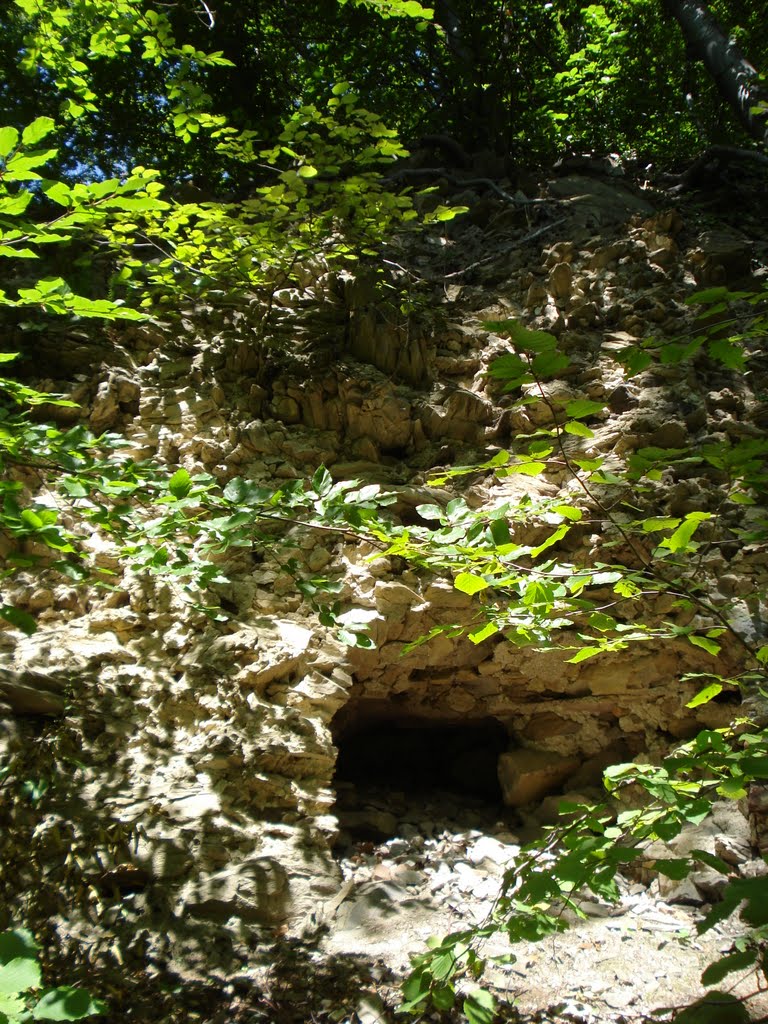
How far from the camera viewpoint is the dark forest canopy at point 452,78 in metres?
6.51

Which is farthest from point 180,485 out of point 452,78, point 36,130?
point 452,78

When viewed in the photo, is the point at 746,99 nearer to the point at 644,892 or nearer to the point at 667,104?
the point at 667,104

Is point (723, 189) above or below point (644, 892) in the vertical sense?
above

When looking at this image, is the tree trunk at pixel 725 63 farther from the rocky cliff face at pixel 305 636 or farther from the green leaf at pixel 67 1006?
the green leaf at pixel 67 1006

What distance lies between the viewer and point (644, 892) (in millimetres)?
2816

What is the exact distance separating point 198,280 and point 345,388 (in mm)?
1046

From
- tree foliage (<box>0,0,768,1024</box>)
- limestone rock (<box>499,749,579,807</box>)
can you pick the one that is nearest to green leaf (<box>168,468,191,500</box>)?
tree foliage (<box>0,0,768,1024</box>)

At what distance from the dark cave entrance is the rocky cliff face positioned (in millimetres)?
41

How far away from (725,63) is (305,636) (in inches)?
261

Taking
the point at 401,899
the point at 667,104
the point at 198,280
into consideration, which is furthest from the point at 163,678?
the point at 667,104

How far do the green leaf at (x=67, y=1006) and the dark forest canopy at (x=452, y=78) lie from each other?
20.1 feet

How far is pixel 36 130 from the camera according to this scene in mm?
1617

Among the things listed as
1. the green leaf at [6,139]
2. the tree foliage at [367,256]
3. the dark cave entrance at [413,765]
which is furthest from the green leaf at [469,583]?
the dark cave entrance at [413,765]

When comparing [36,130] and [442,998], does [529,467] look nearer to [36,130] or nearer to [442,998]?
[442,998]
